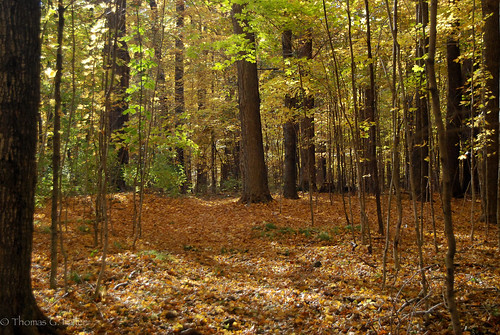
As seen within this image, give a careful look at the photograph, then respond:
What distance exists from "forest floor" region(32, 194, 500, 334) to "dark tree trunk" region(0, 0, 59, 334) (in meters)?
0.73

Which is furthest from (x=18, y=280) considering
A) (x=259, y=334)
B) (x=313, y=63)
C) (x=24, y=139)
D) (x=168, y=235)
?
(x=313, y=63)

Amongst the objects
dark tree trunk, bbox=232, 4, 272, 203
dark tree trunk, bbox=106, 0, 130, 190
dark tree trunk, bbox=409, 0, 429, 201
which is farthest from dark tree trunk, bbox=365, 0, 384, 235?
dark tree trunk, bbox=232, 4, 272, 203

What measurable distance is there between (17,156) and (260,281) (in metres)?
4.04

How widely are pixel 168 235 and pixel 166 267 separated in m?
2.88

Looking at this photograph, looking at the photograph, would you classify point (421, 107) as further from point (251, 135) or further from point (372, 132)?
point (251, 135)

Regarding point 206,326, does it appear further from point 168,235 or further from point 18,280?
point 168,235

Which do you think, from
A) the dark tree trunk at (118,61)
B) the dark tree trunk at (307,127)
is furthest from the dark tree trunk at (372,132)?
the dark tree trunk at (118,61)

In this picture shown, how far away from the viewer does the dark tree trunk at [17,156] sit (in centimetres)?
266

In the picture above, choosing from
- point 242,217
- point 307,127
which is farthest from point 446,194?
point 307,127

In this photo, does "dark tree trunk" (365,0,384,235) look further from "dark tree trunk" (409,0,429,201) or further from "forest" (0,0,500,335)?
"dark tree trunk" (409,0,429,201)

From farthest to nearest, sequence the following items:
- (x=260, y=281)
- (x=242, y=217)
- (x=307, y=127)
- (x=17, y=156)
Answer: (x=307, y=127) < (x=242, y=217) < (x=260, y=281) < (x=17, y=156)

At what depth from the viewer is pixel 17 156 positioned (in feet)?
8.90

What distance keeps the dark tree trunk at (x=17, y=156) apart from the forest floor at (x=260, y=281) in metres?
0.73

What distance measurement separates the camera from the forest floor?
3578mm
